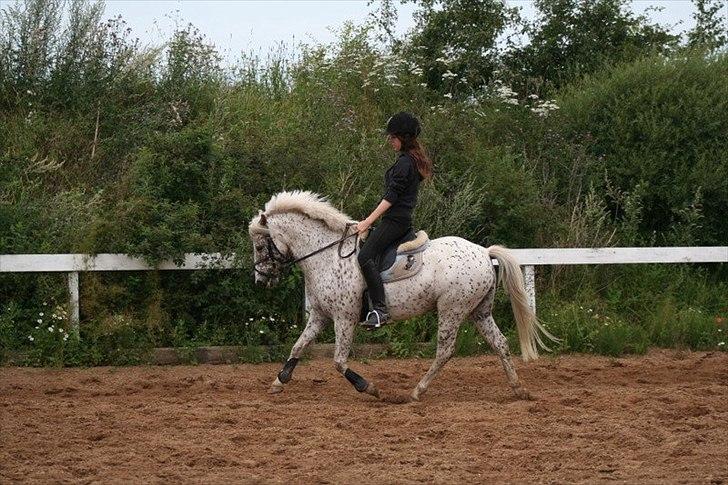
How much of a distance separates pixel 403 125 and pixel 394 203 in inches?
29.5

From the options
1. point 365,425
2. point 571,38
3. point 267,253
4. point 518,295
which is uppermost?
point 571,38

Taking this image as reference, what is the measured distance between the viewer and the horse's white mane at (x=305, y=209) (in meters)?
10.3

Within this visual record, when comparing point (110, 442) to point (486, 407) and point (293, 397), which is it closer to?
point (293, 397)

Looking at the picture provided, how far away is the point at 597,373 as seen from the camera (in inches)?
463

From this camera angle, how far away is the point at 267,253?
10.4 metres

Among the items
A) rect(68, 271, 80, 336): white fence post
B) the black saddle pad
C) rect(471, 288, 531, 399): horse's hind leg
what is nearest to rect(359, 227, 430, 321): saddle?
the black saddle pad

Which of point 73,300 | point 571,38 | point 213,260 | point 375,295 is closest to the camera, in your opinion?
point 375,295

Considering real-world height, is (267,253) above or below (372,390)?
above

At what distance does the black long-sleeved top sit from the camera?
984 centimetres

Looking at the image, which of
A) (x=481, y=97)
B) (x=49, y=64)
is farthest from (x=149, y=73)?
(x=481, y=97)

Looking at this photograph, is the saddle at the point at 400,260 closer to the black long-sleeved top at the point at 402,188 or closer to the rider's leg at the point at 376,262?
the rider's leg at the point at 376,262

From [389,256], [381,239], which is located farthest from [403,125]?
[389,256]

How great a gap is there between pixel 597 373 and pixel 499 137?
6721 millimetres

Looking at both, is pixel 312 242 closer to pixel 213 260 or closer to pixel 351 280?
pixel 351 280
